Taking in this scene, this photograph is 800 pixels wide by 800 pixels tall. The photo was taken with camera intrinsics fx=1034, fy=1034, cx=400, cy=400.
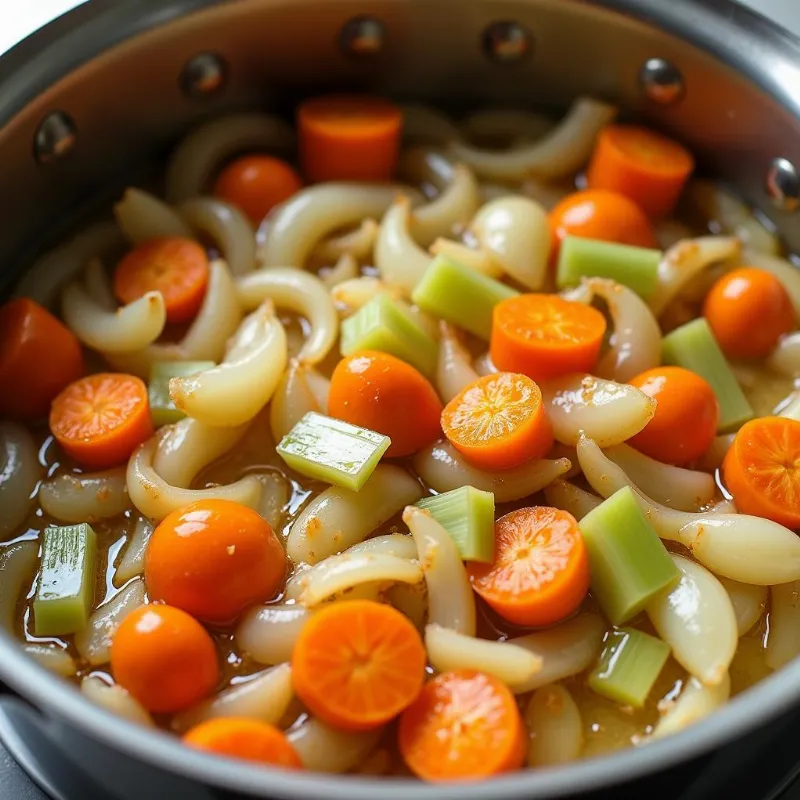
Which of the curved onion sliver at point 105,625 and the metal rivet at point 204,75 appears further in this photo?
the metal rivet at point 204,75

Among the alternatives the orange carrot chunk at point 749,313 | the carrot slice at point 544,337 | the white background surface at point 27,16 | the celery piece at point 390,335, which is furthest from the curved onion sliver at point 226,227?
the orange carrot chunk at point 749,313

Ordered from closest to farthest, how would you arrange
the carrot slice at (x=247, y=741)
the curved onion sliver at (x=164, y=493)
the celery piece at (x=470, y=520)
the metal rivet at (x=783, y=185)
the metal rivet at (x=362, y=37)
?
the carrot slice at (x=247, y=741) < the celery piece at (x=470, y=520) < the curved onion sliver at (x=164, y=493) < the metal rivet at (x=783, y=185) < the metal rivet at (x=362, y=37)

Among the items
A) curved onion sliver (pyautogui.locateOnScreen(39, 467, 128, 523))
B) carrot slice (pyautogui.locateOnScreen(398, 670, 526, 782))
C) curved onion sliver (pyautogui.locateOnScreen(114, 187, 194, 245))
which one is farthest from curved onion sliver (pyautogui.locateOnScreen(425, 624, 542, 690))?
curved onion sliver (pyautogui.locateOnScreen(114, 187, 194, 245))

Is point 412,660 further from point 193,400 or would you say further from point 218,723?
point 193,400

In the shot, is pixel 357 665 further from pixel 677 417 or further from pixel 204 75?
pixel 204 75

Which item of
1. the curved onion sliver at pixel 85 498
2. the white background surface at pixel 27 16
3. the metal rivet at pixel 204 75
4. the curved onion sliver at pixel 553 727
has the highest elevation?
the white background surface at pixel 27 16

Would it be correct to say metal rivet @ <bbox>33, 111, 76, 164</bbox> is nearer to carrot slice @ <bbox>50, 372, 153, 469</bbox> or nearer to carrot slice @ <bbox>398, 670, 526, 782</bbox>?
carrot slice @ <bbox>50, 372, 153, 469</bbox>

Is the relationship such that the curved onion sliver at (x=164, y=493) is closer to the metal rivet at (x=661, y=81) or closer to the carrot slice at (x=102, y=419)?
the carrot slice at (x=102, y=419)
